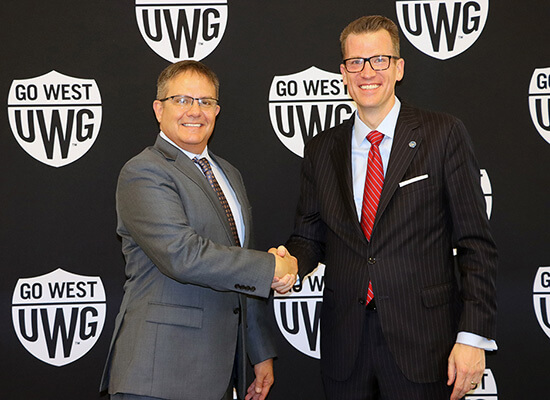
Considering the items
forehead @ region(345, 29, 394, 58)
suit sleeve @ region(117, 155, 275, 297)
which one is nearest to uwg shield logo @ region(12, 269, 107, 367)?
suit sleeve @ region(117, 155, 275, 297)

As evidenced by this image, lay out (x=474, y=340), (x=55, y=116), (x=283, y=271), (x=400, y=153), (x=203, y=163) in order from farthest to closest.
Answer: (x=55, y=116) → (x=203, y=163) → (x=283, y=271) → (x=400, y=153) → (x=474, y=340)

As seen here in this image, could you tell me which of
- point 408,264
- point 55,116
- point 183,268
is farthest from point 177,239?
point 55,116

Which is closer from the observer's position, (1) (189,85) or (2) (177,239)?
(2) (177,239)

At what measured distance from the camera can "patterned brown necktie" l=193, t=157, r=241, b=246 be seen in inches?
86.6

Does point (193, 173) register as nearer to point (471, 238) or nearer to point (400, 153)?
point (400, 153)

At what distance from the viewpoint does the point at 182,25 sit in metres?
2.85

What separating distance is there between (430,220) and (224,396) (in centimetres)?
99

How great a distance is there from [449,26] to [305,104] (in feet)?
2.66

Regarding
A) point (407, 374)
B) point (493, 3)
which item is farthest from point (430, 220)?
point (493, 3)

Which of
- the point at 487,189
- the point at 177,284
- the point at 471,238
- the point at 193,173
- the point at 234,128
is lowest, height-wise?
the point at 177,284

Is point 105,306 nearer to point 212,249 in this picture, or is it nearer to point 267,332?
point 267,332

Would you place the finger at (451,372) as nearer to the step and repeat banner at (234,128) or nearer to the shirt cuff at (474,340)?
the shirt cuff at (474,340)

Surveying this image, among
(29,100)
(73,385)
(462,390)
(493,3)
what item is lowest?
(73,385)

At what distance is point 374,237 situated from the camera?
2.00 m
